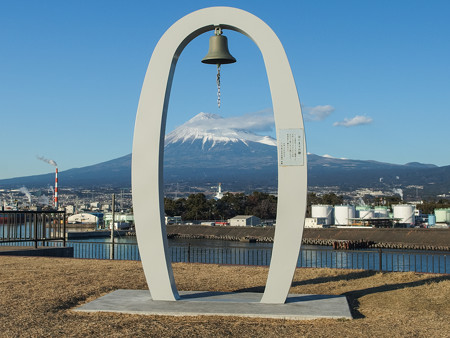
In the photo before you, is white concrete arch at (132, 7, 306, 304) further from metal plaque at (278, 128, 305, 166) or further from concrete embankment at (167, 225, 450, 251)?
concrete embankment at (167, 225, 450, 251)

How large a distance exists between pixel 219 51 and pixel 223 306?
463 centimetres

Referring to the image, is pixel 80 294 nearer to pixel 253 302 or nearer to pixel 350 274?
pixel 253 302

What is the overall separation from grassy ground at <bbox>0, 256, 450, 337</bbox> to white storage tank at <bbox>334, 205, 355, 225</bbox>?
8966cm

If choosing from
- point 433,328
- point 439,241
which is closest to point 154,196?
point 433,328

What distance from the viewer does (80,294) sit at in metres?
12.3

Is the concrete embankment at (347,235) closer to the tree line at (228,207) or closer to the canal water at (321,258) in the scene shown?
the tree line at (228,207)

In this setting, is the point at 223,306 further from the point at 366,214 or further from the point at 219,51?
the point at 366,214

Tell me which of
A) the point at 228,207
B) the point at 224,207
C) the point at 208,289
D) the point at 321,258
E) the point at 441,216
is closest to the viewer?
the point at 208,289

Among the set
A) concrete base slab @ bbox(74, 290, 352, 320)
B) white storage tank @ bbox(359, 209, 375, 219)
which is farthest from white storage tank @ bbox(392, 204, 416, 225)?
concrete base slab @ bbox(74, 290, 352, 320)

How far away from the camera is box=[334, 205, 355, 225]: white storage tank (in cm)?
10438

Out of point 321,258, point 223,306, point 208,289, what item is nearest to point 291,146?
point 223,306

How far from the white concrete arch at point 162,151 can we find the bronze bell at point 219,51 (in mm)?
229

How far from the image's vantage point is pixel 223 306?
1084 cm

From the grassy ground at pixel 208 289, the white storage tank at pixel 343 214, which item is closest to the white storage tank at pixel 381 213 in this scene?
the white storage tank at pixel 343 214
